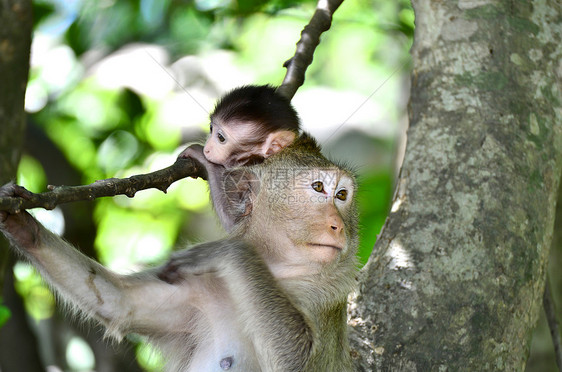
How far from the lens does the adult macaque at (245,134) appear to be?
11.2ft

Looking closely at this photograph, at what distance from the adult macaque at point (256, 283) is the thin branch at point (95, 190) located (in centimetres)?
42

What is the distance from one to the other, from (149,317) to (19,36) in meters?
1.96

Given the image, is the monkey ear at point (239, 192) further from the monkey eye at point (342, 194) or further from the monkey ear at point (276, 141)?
the monkey eye at point (342, 194)

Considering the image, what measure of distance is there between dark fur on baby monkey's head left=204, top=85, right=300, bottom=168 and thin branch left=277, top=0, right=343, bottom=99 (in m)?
0.42

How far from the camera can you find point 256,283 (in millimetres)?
3008

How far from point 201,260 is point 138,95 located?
3.02 m

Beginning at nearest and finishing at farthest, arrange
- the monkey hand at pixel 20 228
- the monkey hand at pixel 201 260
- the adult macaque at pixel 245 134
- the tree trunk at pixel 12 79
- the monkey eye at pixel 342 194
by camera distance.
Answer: the monkey hand at pixel 20 228 < the monkey hand at pixel 201 260 < the monkey eye at pixel 342 194 < the adult macaque at pixel 245 134 < the tree trunk at pixel 12 79

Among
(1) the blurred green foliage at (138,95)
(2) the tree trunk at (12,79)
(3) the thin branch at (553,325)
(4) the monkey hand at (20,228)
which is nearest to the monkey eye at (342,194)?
(1) the blurred green foliage at (138,95)

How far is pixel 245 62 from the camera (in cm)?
990

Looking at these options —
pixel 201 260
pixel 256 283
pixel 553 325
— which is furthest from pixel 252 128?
pixel 553 325

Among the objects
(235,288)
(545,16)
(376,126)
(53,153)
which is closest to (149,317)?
(235,288)

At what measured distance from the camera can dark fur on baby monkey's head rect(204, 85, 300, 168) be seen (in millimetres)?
3414

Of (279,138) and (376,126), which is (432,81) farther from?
(376,126)

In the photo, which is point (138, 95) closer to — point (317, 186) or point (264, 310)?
point (317, 186)
